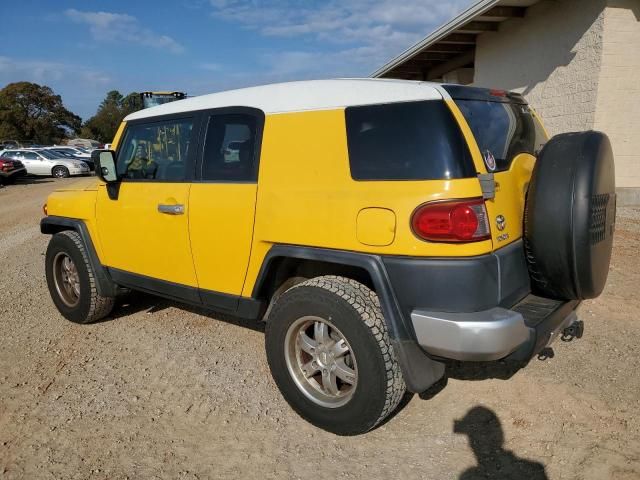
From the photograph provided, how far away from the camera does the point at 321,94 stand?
9.20 ft

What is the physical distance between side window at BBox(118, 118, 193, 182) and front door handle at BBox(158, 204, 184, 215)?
205 mm

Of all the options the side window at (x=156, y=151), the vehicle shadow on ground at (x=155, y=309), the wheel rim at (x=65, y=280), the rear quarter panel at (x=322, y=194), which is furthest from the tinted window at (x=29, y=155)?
the rear quarter panel at (x=322, y=194)

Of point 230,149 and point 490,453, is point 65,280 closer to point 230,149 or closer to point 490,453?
point 230,149

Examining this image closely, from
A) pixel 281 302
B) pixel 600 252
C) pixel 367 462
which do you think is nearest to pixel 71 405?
pixel 281 302

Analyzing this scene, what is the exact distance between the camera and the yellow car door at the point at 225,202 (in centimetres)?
306

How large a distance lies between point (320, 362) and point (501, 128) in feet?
5.61

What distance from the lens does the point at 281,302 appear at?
2881mm

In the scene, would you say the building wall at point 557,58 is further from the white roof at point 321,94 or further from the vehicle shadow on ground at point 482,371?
the white roof at point 321,94

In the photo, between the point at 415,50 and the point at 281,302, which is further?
the point at 415,50

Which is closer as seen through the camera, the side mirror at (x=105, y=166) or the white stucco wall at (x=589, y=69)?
the side mirror at (x=105, y=166)

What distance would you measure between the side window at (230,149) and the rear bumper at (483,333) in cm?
139

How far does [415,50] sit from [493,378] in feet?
36.1

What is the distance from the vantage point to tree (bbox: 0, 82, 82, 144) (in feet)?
229

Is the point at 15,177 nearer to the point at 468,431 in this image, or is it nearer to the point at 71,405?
the point at 71,405
